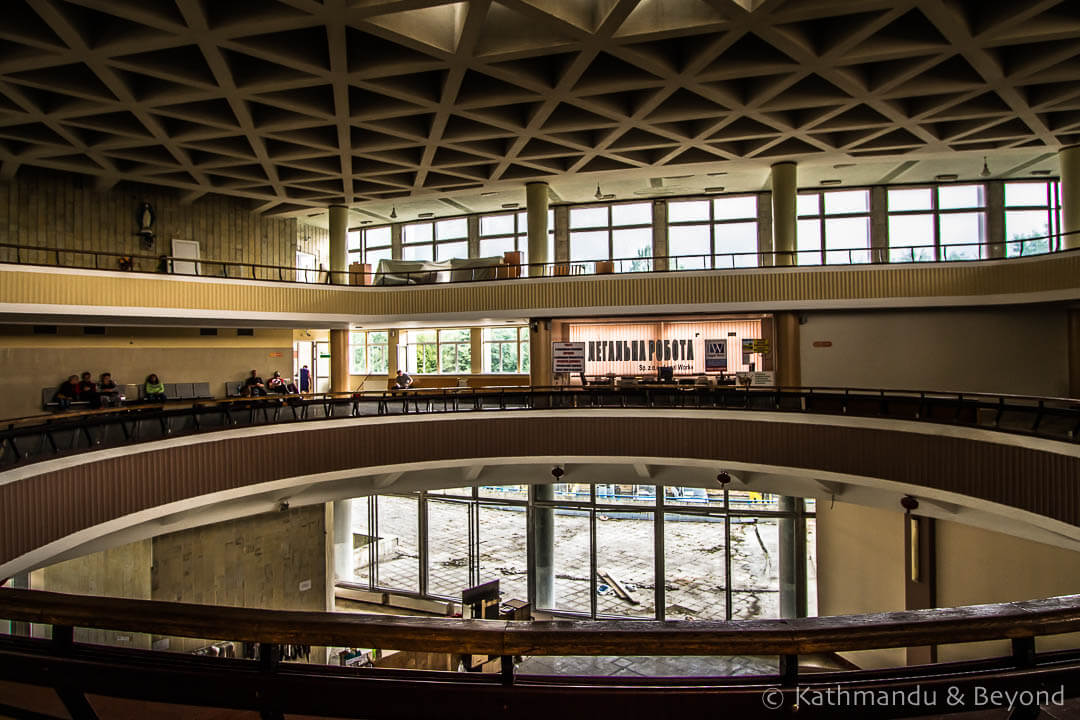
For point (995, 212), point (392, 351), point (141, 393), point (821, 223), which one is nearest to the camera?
point (141, 393)

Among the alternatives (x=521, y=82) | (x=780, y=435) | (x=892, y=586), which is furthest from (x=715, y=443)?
(x=521, y=82)

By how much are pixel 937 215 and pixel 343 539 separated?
2314 cm

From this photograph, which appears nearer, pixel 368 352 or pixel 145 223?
pixel 145 223

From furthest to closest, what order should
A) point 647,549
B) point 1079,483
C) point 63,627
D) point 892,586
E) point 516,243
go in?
1. point 516,243
2. point 647,549
3. point 892,586
4. point 1079,483
5. point 63,627

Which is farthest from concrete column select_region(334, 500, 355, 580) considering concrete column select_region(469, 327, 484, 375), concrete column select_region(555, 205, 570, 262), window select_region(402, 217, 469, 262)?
concrete column select_region(555, 205, 570, 262)

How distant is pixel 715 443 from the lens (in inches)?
545

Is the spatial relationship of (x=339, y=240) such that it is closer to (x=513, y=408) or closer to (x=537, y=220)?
(x=537, y=220)

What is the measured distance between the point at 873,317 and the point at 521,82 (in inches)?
444

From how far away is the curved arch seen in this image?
869 centimetres

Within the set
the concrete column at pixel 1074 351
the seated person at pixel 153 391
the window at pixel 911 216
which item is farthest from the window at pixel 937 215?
the seated person at pixel 153 391

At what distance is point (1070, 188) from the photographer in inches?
626

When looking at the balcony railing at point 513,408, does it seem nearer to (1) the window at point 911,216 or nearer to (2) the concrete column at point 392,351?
(1) the window at point 911,216

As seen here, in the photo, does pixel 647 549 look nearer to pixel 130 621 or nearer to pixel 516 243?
pixel 516 243

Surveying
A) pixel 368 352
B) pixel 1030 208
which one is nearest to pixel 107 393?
pixel 368 352
